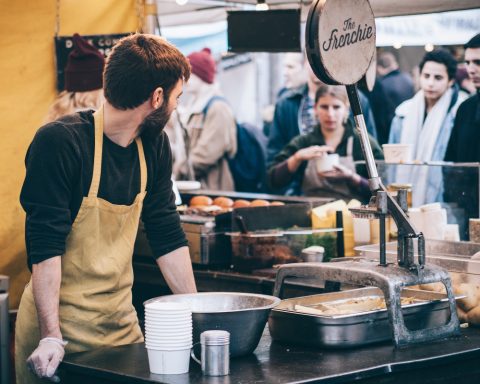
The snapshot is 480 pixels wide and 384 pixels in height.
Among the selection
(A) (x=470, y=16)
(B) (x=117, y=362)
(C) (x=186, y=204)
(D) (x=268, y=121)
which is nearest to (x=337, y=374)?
(B) (x=117, y=362)

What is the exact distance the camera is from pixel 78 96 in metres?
4.93

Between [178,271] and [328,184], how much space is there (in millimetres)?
2869

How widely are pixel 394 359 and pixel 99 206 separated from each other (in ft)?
3.77

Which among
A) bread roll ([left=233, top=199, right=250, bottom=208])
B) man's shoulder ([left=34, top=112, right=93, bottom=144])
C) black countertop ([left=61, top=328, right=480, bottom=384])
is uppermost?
man's shoulder ([left=34, top=112, right=93, bottom=144])

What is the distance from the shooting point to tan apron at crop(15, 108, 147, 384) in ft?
10.8

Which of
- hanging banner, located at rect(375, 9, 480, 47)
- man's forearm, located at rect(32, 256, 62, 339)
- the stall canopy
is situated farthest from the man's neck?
hanging banner, located at rect(375, 9, 480, 47)

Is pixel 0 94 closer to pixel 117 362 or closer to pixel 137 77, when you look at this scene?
pixel 137 77

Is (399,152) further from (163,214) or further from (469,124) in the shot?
(163,214)

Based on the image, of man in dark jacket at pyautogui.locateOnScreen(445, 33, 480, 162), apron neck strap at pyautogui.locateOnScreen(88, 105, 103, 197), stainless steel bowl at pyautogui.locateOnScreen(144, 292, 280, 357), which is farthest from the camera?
man in dark jacket at pyautogui.locateOnScreen(445, 33, 480, 162)

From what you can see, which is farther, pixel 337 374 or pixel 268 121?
pixel 268 121

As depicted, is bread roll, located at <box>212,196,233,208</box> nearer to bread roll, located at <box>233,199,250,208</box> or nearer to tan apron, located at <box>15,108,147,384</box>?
bread roll, located at <box>233,199,250,208</box>

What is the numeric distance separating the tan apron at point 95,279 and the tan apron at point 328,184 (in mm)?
2945

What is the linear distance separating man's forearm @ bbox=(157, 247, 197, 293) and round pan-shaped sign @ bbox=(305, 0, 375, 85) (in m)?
0.92

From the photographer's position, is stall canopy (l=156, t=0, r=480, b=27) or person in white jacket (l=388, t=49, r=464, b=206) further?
person in white jacket (l=388, t=49, r=464, b=206)
